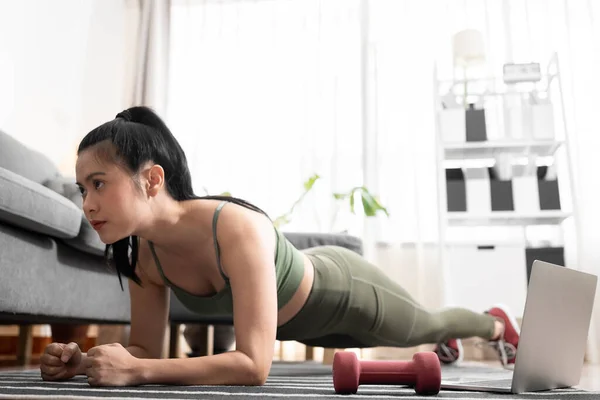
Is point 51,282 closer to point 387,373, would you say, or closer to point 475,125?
point 387,373

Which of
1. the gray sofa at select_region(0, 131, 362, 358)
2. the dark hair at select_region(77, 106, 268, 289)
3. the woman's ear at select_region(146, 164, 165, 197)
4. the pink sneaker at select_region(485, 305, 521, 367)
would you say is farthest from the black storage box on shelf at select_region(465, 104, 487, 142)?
the woman's ear at select_region(146, 164, 165, 197)

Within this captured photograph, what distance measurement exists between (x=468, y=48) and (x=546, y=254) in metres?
1.24

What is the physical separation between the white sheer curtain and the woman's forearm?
2.56 metres

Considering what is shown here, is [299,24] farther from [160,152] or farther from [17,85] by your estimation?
[160,152]

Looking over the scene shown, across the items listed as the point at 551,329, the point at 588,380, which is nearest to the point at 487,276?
the point at 588,380

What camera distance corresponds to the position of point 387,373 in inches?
31.6

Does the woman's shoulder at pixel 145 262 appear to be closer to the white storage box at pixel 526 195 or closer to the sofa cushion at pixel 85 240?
the sofa cushion at pixel 85 240

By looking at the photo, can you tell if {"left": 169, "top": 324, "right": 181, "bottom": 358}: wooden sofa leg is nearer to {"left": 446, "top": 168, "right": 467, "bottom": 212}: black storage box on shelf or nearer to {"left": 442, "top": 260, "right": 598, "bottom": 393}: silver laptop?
{"left": 446, "top": 168, "right": 467, "bottom": 212}: black storage box on shelf

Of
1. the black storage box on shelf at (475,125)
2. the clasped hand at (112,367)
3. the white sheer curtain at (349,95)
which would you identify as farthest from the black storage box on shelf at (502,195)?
the clasped hand at (112,367)

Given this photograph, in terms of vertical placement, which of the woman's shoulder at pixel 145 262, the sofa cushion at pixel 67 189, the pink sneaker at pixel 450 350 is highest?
the sofa cushion at pixel 67 189

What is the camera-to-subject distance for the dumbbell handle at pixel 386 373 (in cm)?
80

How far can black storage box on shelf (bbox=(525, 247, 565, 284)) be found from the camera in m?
2.81

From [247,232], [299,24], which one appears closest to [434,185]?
[299,24]

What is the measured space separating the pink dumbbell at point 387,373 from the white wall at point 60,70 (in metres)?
2.56
